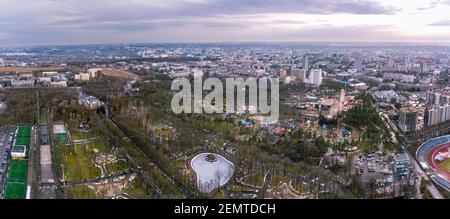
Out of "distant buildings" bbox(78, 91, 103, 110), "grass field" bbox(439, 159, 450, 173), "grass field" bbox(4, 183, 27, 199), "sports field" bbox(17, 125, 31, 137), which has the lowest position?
"grass field" bbox(439, 159, 450, 173)

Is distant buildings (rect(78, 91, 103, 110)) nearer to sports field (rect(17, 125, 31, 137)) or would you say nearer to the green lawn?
sports field (rect(17, 125, 31, 137))

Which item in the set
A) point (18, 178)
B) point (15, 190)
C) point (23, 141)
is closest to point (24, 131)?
point (23, 141)

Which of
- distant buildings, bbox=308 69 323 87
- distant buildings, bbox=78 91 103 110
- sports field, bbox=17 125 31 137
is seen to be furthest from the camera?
distant buildings, bbox=308 69 323 87

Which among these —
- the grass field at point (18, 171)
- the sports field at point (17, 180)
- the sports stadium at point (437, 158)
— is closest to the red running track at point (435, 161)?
the sports stadium at point (437, 158)

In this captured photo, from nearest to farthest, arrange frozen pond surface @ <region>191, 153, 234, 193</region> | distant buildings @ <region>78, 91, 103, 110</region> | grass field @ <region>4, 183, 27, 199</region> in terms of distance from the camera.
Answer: grass field @ <region>4, 183, 27, 199</region>, frozen pond surface @ <region>191, 153, 234, 193</region>, distant buildings @ <region>78, 91, 103, 110</region>

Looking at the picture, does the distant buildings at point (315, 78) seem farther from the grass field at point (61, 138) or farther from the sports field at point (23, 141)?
the sports field at point (23, 141)

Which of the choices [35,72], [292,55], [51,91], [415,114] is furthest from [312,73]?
[35,72]

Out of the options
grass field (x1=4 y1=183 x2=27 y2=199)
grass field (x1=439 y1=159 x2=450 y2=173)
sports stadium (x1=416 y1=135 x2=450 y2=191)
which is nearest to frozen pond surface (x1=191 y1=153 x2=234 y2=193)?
grass field (x1=4 y1=183 x2=27 y2=199)
